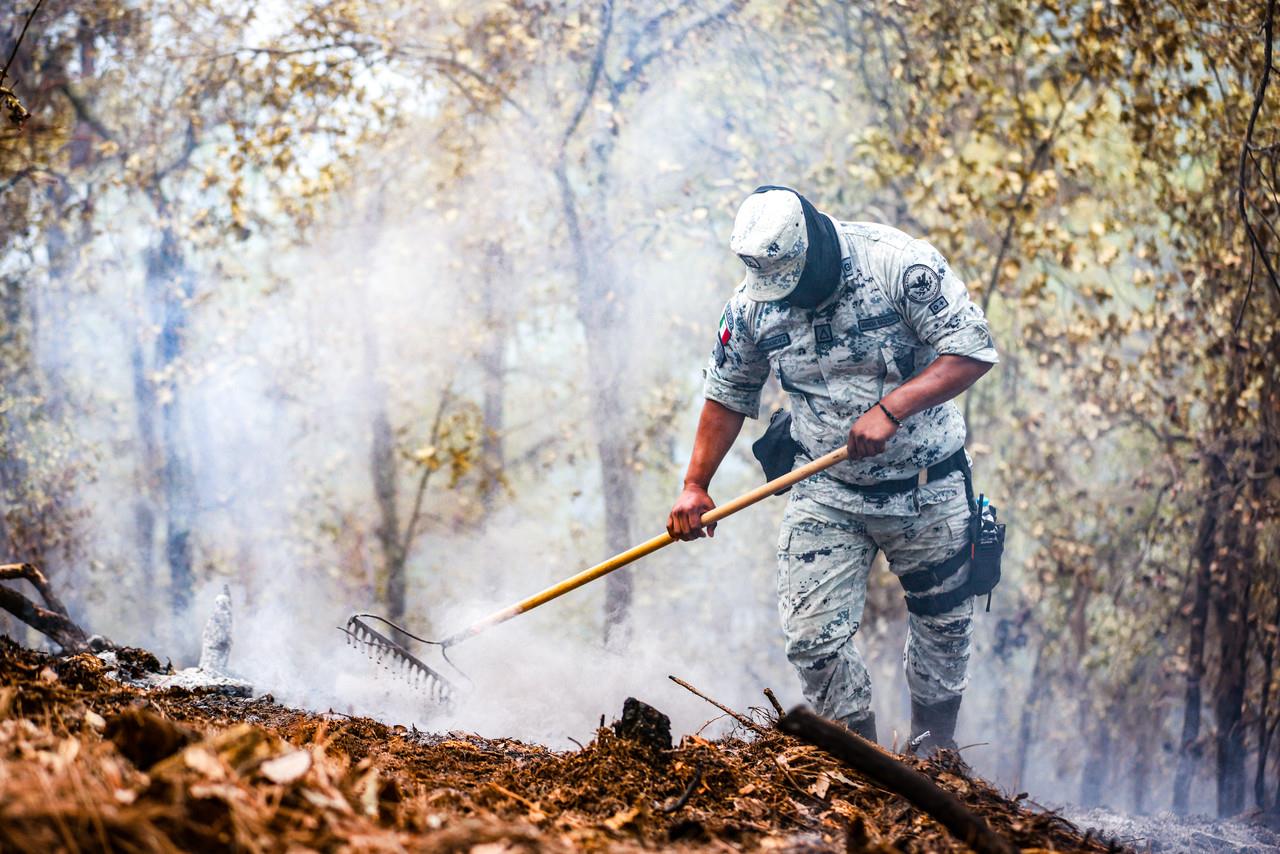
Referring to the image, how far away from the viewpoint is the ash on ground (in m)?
3.61

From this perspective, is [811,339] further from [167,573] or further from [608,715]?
[167,573]

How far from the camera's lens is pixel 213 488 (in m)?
11.9

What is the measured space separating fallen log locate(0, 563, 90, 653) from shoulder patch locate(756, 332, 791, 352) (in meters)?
2.67

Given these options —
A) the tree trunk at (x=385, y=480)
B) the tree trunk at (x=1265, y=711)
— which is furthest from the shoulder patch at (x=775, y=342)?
the tree trunk at (x=385, y=480)

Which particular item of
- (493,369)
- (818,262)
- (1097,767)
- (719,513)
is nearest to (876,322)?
(818,262)

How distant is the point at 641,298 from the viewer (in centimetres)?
894

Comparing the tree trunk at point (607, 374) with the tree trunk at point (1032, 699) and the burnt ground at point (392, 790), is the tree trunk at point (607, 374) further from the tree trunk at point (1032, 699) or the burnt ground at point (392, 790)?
the burnt ground at point (392, 790)

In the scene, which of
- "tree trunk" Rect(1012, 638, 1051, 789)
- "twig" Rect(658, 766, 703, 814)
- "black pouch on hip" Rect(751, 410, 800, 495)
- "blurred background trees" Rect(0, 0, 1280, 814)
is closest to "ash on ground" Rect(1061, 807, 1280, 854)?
"blurred background trees" Rect(0, 0, 1280, 814)

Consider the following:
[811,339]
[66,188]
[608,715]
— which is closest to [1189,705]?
[608,715]

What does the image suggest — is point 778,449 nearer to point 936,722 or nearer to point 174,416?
Answer: point 936,722

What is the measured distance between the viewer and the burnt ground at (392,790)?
1.39 metres

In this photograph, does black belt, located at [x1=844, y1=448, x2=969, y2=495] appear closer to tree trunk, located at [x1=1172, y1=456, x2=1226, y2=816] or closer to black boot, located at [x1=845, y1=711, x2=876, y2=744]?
black boot, located at [x1=845, y1=711, x2=876, y2=744]

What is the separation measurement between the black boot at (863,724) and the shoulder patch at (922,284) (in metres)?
1.50

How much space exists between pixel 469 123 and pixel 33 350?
5051 mm
